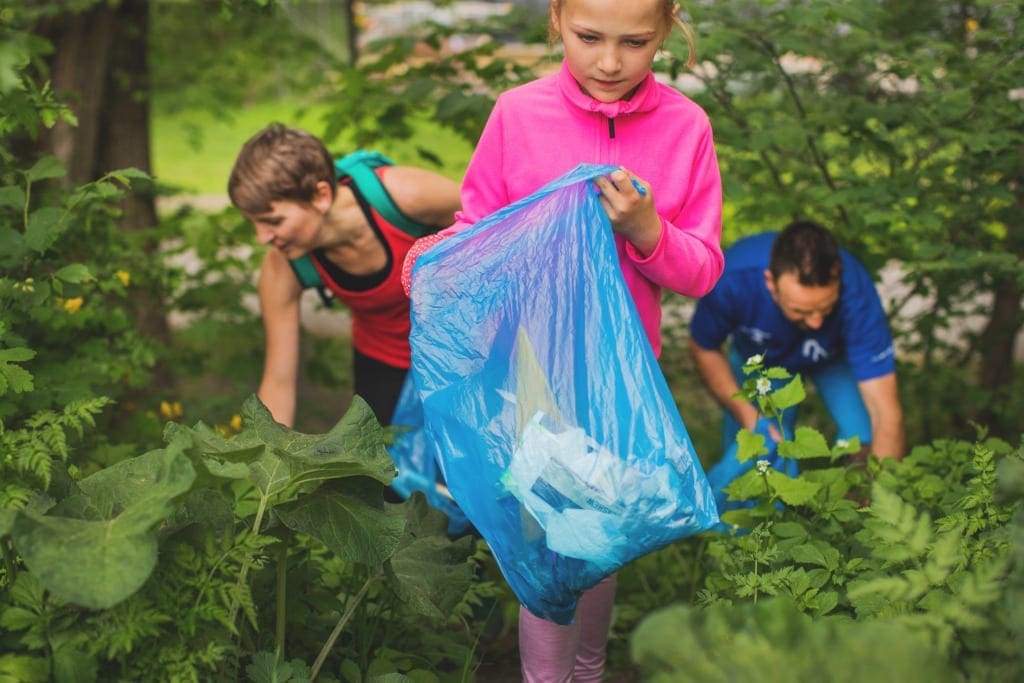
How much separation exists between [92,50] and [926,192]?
3032mm

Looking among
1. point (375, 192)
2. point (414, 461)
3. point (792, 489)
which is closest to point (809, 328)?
point (792, 489)

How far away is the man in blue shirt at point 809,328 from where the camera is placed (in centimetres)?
320

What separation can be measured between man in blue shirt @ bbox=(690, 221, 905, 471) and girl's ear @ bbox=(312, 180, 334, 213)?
1235 mm

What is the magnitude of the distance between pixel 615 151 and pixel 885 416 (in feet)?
5.37

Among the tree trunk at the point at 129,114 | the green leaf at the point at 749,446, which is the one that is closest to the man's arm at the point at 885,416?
the green leaf at the point at 749,446

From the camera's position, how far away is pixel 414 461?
10.3ft

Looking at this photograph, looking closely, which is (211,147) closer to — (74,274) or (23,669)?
(74,274)

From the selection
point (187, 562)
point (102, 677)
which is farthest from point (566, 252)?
point (102, 677)

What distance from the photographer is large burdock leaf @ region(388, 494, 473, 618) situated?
220 cm

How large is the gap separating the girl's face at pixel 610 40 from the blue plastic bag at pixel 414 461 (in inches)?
49.1

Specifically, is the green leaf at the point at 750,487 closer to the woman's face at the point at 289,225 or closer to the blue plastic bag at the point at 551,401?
the blue plastic bag at the point at 551,401

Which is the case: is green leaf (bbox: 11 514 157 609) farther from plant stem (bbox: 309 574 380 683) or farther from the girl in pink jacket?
the girl in pink jacket

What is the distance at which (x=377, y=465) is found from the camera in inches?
78.5

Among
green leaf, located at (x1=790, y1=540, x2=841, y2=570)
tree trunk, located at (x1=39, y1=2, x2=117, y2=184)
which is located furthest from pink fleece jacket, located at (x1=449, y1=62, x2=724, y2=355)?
tree trunk, located at (x1=39, y1=2, x2=117, y2=184)
